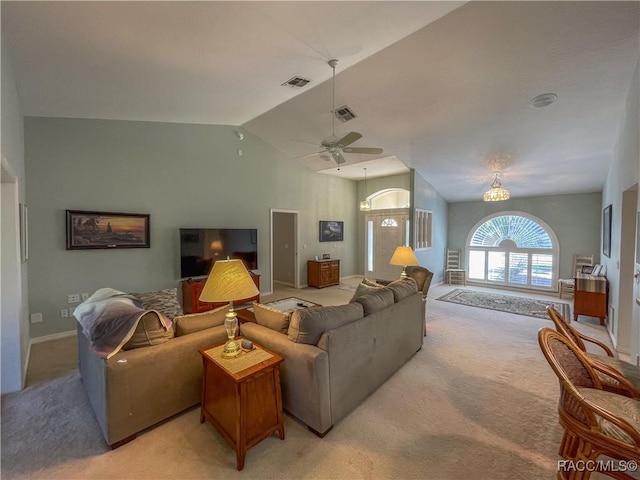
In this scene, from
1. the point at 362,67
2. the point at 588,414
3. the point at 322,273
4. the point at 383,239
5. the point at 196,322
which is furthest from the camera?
the point at 383,239

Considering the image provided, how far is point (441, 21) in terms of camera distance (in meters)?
2.59

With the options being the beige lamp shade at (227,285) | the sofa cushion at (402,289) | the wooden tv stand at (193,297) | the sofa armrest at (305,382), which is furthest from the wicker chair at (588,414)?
the wooden tv stand at (193,297)

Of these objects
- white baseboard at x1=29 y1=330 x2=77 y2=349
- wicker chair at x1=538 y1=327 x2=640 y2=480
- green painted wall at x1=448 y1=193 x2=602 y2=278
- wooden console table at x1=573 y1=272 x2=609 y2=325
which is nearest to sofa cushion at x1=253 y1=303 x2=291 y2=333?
wicker chair at x1=538 y1=327 x2=640 y2=480

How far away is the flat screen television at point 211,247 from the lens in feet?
16.0

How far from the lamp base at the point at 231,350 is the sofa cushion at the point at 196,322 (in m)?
0.49

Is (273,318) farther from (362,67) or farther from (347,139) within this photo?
(362,67)

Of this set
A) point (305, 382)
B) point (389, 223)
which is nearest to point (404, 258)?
point (305, 382)

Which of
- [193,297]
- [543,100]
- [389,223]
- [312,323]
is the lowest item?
Answer: [193,297]

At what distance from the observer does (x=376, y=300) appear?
106 inches

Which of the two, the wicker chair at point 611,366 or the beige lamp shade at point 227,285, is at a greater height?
the beige lamp shade at point 227,285

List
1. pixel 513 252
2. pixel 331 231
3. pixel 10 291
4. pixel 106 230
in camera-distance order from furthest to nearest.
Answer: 1. pixel 331 231
2. pixel 513 252
3. pixel 106 230
4. pixel 10 291

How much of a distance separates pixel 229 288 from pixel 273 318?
2.13 ft

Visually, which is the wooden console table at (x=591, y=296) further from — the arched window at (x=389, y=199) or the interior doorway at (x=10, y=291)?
the interior doorway at (x=10, y=291)

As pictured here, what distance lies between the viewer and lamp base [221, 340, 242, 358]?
195 centimetres
